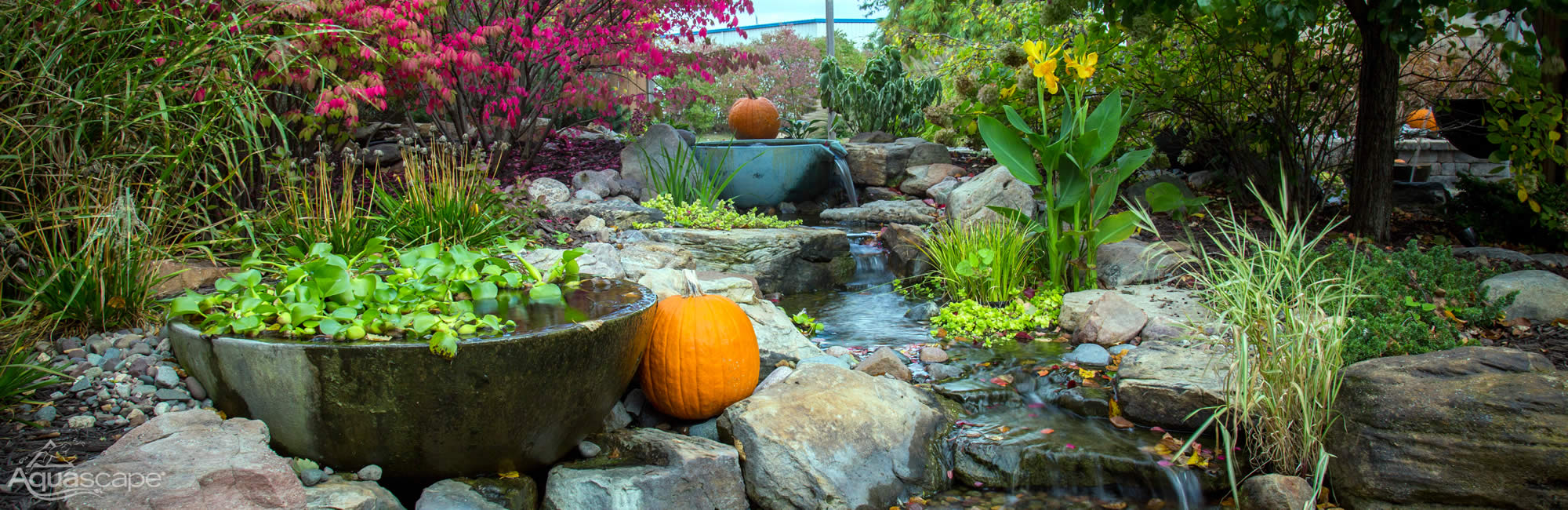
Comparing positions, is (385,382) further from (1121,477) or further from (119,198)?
(1121,477)

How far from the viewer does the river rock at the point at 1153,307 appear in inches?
155

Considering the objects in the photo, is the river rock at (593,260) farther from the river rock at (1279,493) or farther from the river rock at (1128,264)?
the river rock at (1128,264)

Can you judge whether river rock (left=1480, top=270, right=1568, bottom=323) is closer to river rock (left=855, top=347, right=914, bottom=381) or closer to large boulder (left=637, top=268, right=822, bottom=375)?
river rock (left=855, top=347, right=914, bottom=381)

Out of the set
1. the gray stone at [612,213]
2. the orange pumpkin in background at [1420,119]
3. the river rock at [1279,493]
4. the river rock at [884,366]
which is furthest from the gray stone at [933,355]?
the orange pumpkin in background at [1420,119]

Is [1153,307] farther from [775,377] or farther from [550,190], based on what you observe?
[550,190]

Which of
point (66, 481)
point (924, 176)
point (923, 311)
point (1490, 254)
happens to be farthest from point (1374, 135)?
point (66, 481)

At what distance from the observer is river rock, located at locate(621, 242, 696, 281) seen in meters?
4.21

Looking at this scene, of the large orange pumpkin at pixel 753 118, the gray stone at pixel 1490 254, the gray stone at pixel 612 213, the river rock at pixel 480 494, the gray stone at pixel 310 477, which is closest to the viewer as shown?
the gray stone at pixel 310 477

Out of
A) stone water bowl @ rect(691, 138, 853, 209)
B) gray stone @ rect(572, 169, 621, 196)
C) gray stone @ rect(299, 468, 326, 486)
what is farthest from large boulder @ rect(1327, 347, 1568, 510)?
stone water bowl @ rect(691, 138, 853, 209)

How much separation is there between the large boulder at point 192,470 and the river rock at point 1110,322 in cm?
327

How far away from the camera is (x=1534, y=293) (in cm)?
367

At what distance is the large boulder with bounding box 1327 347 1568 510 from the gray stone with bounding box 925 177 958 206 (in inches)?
196

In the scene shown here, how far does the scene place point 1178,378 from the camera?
10.0 feet

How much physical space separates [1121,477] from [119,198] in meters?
3.18
